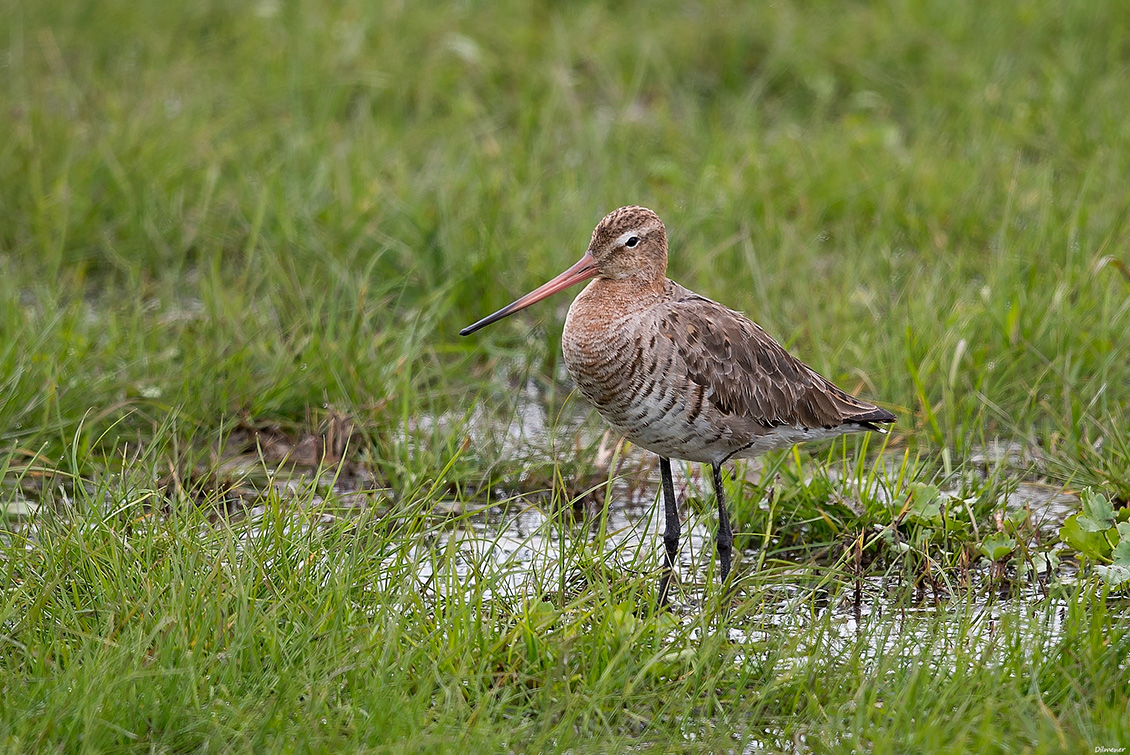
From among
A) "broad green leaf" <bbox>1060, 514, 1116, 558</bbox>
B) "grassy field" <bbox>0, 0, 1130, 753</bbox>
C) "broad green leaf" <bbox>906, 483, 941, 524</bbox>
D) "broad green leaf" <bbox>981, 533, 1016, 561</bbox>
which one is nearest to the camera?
"grassy field" <bbox>0, 0, 1130, 753</bbox>

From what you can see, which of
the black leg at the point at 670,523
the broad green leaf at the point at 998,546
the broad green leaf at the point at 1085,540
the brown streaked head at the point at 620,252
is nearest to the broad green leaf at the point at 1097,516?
the broad green leaf at the point at 1085,540

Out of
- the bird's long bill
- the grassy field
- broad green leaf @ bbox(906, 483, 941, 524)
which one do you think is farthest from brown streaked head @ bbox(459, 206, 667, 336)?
broad green leaf @ bbox(906, 483, 941, 524)

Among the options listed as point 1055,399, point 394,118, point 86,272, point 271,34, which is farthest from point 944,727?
point 271,34

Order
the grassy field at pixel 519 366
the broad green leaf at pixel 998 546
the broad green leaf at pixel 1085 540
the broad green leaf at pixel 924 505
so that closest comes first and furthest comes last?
the grassy field at pixel 519 366, the broad green leaf at pixel 1085 540, the broad green leaf at pixel 998 546, the broad green leaf at pixel 924 505

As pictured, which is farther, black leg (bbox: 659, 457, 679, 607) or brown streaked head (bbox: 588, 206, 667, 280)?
brown streaked head (bbox: 588, 206, 667, 280)

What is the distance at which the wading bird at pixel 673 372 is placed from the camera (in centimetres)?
466

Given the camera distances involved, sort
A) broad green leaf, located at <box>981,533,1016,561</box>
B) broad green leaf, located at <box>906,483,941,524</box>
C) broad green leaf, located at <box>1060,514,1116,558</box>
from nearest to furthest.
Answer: broad green leaf, located at <box>1060,514,1116,558</box> < broad green leaf, located at <box>981,533,1016,561</box> < broad green leaf, located at <box>906,483,941,524</box>

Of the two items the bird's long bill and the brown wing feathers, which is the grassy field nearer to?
the brown wing feathers

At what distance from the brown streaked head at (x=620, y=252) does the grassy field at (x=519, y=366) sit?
72 centimetres

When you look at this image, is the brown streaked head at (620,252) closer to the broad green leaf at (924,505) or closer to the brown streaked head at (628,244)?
the brown streaked head at (628,244)

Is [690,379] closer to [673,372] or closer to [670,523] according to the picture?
[673,372]

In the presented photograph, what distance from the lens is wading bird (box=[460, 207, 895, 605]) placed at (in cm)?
466

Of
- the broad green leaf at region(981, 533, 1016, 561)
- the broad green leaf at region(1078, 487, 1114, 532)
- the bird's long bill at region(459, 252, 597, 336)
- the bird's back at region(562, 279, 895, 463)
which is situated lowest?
the broad green leaf at region(981, 533, 1016, 561)

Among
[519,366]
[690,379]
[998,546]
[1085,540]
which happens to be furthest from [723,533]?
[519,366]
